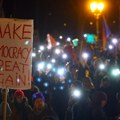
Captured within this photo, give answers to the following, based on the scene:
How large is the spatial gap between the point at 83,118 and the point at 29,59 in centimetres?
248

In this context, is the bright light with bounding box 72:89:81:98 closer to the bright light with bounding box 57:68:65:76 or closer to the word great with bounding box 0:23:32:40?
the word great with bounding box 0:23:32:40

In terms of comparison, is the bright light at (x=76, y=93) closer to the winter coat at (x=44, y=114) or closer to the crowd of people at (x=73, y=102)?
the crowd of people at (x=73, y=102)

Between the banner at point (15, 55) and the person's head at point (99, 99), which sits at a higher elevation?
the banner at point (15, 55)

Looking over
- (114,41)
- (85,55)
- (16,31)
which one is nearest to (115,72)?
(85,55)

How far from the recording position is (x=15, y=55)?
7.12m

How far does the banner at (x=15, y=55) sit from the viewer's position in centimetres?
712

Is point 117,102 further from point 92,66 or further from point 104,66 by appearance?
point 92,66

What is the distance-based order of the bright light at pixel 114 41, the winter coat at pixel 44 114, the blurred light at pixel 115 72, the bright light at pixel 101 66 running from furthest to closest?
1. the bright light at pixel 114 41
2. the bright light at pixel 101 66
3. the blurred light at pixel 115 72
4. the winter coat at pixel 44 114

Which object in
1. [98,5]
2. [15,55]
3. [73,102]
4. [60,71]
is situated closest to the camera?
[15,55]

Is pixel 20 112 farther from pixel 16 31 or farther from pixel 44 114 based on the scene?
pixel 16 31

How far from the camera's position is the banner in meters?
7.12

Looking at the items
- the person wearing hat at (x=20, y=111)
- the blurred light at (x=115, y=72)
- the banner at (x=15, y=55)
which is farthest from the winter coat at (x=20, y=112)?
the blurred light at (x=115, y=72)

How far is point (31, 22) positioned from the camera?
23.7 feet

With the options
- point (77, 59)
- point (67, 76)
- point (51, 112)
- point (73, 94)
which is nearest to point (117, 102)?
point (73, 94)
